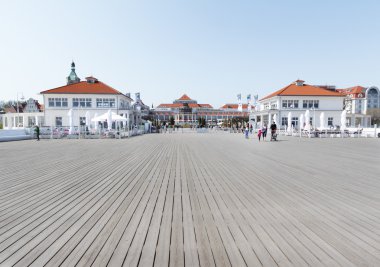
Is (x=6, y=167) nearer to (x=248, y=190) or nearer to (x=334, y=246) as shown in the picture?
(x=248, y=190)

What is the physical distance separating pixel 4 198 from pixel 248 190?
16.8ft

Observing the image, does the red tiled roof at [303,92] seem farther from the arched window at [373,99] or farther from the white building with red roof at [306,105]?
the arched window at [373,99]

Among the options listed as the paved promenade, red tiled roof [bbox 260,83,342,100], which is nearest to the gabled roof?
red tiled roof [bbox 260,83,342,100]

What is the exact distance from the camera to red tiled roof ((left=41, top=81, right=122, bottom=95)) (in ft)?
135

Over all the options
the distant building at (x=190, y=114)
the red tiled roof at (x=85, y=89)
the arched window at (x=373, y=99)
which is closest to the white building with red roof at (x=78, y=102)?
the red tiled roof at (x=85, y=89)

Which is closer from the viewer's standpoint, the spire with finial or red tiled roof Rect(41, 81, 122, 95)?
red tiled roof Rect(41, 81, 122, 95)

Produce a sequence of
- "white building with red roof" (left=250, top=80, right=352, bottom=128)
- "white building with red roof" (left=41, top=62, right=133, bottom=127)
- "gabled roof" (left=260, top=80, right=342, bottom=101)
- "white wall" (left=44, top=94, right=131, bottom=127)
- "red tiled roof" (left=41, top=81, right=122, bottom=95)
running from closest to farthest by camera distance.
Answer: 1. "white wall" (left=44, top=94, right=131, bottom=127)
2. "white building with red roof" (left=41, top=62, right=133, bottom=127)
3. "red tiled roof" (left=41, top=81, right=122, bottom=95)
4. "white building with red roof" (left=250, top=80, right=352, bottom=128)
5. "gabled roof" (left=260, top=80, right=342, bottom=101)

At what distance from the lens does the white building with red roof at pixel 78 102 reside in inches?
1592

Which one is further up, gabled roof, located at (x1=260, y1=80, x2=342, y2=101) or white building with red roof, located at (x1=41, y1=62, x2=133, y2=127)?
gabled roof, located at (x1=260, y1=80, x2=342, y2=101)

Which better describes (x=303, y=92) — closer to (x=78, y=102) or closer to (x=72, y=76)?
(x=78, y=102)

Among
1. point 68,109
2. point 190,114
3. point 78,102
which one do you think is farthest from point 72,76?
point 190,114

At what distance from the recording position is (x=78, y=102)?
41438 millimetres

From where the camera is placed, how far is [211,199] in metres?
4.48

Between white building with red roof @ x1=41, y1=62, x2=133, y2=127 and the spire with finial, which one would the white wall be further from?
the spire with finial
